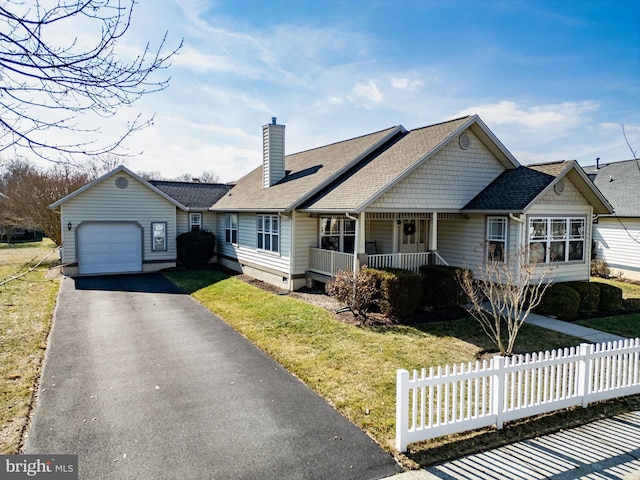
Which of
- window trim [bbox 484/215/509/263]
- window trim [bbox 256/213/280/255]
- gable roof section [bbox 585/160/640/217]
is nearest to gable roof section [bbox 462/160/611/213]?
window trim [bbox 484/215/509/263]

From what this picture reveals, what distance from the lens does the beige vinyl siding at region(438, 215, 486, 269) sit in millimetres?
14648

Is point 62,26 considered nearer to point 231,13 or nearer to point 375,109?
point 231,13

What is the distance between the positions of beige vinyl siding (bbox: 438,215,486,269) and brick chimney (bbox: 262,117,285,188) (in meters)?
8.03

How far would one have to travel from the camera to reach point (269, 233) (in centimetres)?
1700

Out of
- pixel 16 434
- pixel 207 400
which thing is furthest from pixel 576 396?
pixel 16 434

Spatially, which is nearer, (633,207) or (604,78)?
(604,78)

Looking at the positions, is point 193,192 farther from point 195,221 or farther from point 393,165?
point 393,165

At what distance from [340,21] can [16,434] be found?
11114 mm

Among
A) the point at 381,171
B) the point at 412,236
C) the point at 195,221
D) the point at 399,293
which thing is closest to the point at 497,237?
the point at 412,236

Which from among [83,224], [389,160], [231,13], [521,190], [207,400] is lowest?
[207,400]

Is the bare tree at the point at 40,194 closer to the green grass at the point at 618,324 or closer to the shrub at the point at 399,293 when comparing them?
the shrub at the point at 399,293

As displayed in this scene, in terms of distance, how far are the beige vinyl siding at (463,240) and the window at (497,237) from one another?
25cm

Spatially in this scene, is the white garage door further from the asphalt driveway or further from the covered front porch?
the covered front porch

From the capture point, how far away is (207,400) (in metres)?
6.64
